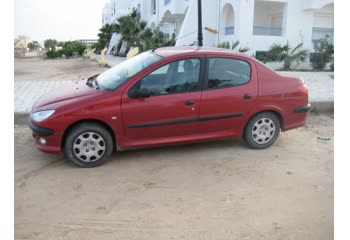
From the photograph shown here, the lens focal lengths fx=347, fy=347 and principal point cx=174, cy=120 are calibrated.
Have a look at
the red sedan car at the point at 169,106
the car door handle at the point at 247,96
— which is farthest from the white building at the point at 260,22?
the car door handle at the point at 247,96

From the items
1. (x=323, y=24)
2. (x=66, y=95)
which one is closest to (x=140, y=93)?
(x=66, y=95)

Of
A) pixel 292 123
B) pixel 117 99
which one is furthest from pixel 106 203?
pixel 292 123

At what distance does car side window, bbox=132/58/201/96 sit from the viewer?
4.81m

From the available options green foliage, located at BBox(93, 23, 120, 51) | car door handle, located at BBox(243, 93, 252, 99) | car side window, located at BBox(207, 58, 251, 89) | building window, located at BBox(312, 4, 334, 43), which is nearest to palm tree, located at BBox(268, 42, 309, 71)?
building window, located at BBox(312, 4, 334, 43)

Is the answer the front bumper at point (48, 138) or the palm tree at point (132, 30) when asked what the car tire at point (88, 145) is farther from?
the palm tree at point (132, 30)

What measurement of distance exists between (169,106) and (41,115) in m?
1.70

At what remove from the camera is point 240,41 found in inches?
722

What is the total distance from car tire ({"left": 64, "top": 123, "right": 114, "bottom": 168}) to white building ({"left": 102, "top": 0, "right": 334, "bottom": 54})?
15.0 m

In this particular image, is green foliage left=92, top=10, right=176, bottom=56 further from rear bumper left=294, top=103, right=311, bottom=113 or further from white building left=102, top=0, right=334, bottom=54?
rear bumper left=294, top=103, right=311, bottom=113

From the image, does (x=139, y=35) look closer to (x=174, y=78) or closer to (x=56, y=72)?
(x=56, y=72)

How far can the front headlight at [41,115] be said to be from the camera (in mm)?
4508

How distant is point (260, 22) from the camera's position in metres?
22.2

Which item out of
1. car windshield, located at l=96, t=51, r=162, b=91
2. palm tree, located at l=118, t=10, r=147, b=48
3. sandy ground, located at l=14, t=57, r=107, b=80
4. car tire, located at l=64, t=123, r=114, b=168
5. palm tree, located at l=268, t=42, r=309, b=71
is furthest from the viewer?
palm tree, located at l=118, t=10, r=147, b=48

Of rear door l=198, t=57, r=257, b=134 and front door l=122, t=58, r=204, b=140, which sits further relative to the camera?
rear door l=198, t=57, r=257, b=134
